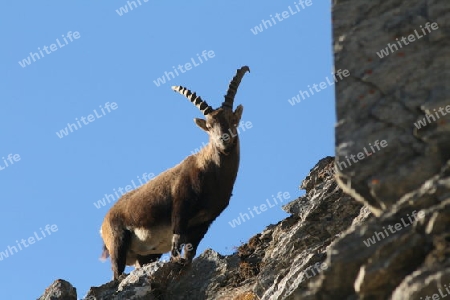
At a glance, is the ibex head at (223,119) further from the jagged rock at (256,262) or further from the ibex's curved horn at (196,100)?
the jagged rock at (256,262)

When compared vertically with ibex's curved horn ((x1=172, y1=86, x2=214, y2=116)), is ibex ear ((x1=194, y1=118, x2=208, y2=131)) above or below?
below

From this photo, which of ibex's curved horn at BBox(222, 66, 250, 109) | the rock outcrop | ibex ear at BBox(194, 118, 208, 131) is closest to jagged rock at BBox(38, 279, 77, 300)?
ibex ear at BBox(194, 118, 208, 131)

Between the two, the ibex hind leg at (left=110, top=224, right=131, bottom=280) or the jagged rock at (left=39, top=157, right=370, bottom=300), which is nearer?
the jagged rock at (left=39, top=157, right=370, bottom=300)

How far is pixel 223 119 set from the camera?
2023 centimetres

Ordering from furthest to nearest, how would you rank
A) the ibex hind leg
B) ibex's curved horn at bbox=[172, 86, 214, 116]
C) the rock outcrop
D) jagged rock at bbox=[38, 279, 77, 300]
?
the ibex hind leg → ibex's curved horn at bbox=[172, 86, 214, 116] → jagged rock at bbox=[38, 279, 77, 300] → the rock outcrop

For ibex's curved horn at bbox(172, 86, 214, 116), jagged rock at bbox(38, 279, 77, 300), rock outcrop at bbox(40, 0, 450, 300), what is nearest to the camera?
rock outcrop at bbox(40, 0, 450, 300)

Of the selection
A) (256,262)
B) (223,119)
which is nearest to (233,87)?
(223,119)

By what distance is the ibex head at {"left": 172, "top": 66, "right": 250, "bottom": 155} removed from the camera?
19.8 meters

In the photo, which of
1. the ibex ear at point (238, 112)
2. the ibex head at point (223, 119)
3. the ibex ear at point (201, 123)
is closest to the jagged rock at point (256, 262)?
the ibex head at point (223, 119)

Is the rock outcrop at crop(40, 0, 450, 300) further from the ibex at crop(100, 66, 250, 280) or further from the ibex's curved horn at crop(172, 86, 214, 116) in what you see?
the ibex's curved horn at crop(172, 86, 214, 116)

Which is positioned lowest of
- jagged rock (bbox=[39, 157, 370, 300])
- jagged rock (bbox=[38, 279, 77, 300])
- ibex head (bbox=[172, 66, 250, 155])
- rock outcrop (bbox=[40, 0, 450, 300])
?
rock outcrop (bbox=[40, 0, 450, 300])

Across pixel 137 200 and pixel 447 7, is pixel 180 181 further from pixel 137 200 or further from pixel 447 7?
pixel 447 7

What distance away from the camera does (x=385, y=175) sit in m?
6.72

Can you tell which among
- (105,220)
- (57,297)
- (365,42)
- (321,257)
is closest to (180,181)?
(105,220)
